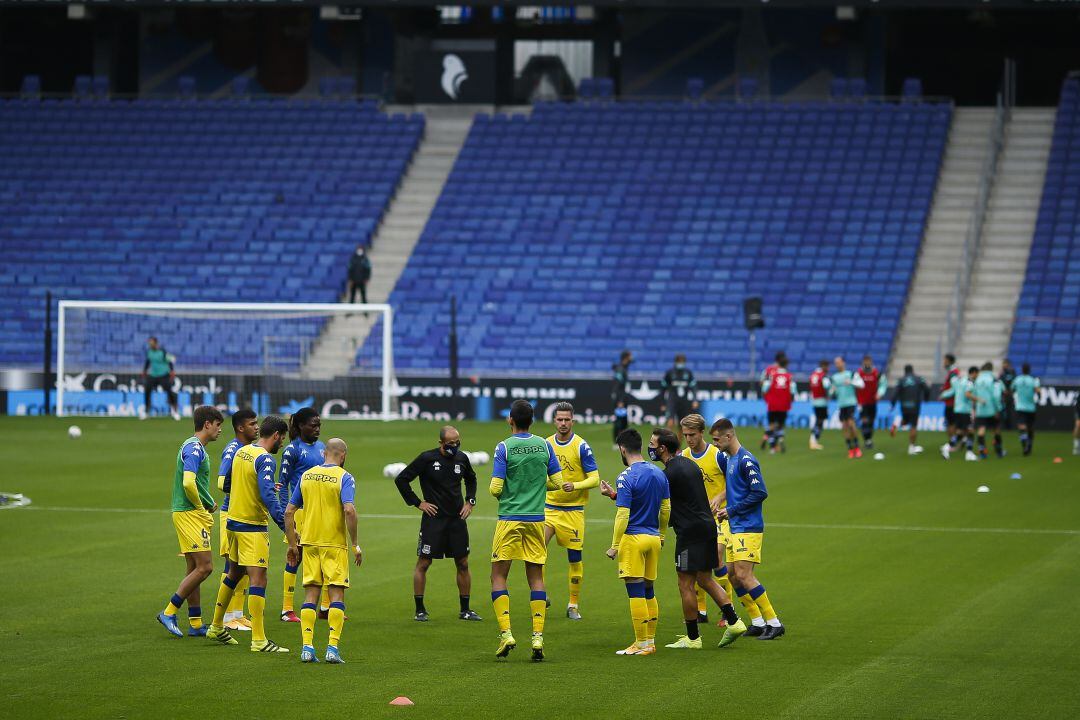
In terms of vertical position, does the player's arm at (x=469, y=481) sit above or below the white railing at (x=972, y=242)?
below

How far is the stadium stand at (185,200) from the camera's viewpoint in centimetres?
4784

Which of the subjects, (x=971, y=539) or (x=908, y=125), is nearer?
(x=971, y=539)

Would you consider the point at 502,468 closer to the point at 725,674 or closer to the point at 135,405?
the point at 725,674

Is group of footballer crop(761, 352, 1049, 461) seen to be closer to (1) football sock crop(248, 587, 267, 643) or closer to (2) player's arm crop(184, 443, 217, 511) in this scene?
(2) player's arm crop(184, 443, 217, 511)

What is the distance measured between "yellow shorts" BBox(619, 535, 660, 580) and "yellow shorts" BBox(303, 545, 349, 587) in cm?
240

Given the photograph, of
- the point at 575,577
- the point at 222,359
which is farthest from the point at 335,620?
the point at 222,359

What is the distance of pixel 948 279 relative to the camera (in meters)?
46.3

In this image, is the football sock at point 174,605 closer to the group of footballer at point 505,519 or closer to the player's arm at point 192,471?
the group of footballer at point 505,519

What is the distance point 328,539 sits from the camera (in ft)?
43.2

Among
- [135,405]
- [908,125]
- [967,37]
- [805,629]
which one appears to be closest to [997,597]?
[805,629]

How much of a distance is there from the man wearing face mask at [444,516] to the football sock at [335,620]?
2382 millimetres

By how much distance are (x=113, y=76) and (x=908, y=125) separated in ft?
91.8

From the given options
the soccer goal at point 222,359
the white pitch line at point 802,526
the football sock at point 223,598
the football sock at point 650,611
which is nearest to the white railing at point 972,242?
the soccer goal at point 222,359

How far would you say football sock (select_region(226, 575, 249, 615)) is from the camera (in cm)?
1425
